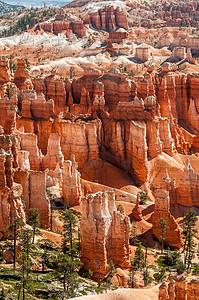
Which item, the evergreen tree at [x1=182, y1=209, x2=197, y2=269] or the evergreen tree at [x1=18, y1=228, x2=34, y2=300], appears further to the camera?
the evergreen tree at [x1=182, y1=209, x2=197, y2=269]

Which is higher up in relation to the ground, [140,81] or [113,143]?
[140,81]

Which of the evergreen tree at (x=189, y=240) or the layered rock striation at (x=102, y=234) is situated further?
the evergreen tree at (x=189, y=240)

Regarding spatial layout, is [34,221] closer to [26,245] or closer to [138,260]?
[26,245]

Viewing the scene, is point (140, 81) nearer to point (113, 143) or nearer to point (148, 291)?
point (113, 143)

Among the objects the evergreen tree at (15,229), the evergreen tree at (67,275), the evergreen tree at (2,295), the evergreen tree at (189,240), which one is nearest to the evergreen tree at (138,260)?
the evergreen tree at (189,240)

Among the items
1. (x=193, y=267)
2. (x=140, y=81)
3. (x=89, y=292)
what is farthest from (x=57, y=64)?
(x=89, y=292)

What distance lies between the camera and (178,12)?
189 m

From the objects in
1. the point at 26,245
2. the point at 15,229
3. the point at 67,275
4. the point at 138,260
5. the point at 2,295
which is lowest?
the point at 138,260

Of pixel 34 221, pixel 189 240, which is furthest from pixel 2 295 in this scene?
pixel 189 240

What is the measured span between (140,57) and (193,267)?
8921 centimetres

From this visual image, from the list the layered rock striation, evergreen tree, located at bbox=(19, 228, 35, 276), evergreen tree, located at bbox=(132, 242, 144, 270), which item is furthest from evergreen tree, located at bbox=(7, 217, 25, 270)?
evergreen tree, located at bbox=(132, 242, 144, 270)

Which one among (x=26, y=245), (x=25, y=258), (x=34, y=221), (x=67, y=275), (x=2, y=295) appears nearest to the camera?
(x=2, y=295)

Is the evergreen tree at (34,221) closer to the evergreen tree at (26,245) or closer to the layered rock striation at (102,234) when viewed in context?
the evergreen tree at (26,245)

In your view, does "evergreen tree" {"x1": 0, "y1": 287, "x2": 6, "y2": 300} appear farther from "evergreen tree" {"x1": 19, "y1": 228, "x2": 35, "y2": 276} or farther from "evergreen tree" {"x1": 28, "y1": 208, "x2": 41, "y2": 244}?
"evergreen tree" {"x1": 28, "y1": 208, "x2": 41, "y2": 244}
